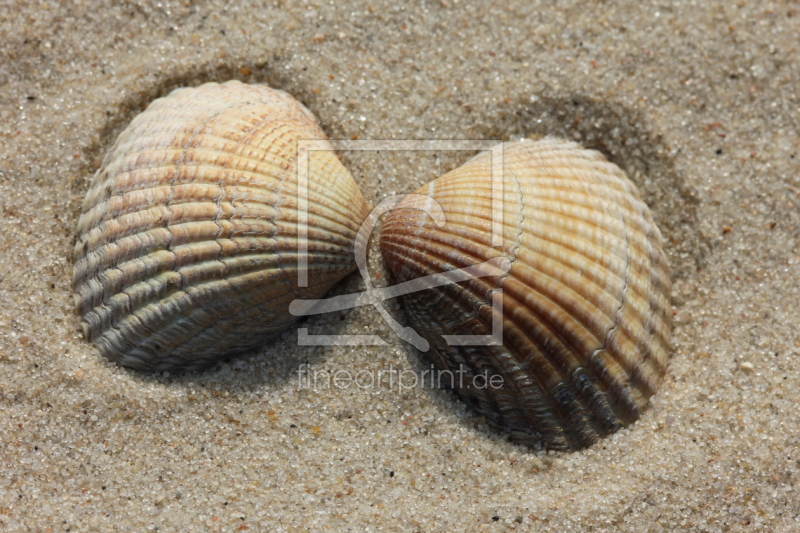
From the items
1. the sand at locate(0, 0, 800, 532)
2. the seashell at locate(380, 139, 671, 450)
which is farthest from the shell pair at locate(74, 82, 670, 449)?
the sand at locate(0, 0, 800, 532)

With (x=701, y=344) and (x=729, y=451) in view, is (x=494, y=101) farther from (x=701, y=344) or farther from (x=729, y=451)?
(x=729, y=451)

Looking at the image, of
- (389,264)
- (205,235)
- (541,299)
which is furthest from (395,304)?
(205,235)

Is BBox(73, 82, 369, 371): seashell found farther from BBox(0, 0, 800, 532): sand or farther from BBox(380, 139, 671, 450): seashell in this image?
BBox(380, 139, 671, 450): seashell

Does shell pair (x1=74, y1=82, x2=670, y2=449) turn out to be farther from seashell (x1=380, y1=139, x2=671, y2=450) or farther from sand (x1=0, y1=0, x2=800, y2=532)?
sand (x1=0, y1=0, x2=800, y2=532)

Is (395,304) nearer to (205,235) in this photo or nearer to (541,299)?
(541,299)

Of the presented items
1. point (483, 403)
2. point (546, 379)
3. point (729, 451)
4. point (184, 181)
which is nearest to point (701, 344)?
point (729, 451)

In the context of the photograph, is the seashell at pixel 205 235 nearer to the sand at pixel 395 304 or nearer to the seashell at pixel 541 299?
the sand at pixel 395 304
